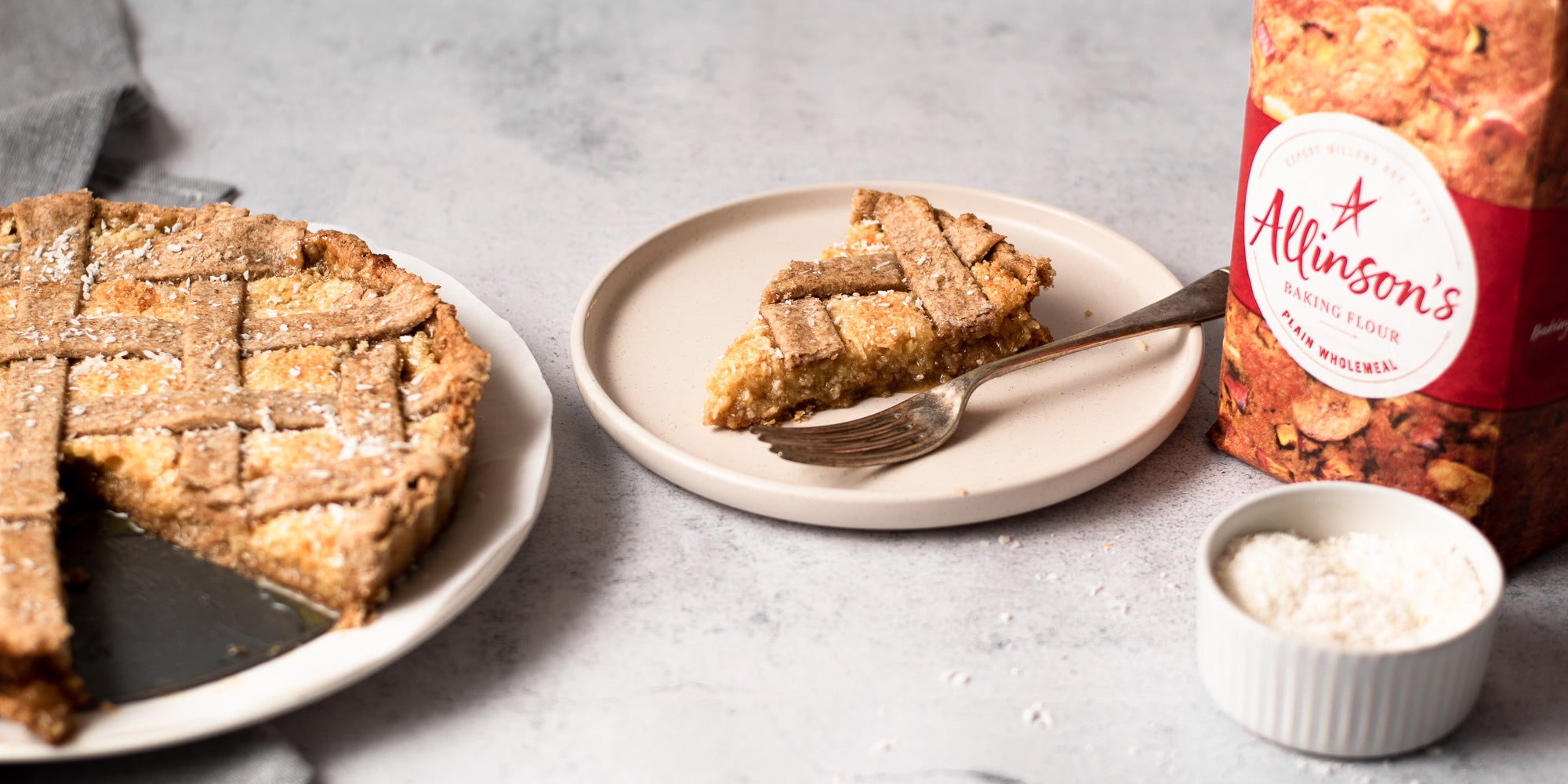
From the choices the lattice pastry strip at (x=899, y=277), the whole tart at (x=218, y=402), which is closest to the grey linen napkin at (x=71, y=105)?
the whole tart at (x=218, y=402)

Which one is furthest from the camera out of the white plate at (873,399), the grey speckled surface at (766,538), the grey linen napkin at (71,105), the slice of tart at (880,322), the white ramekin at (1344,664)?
the grey linen napkin at (71,105)

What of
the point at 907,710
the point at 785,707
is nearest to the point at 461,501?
the point at 785,707

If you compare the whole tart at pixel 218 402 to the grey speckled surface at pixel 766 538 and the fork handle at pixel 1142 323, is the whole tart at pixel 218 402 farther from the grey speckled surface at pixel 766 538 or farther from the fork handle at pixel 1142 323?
the fork handle at pixel 1142 323

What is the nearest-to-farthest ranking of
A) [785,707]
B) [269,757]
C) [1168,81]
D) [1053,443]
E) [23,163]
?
[269,757], [785,707], [1053,443], [23,163], [1168,81]

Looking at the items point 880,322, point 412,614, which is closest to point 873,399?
point 880,322

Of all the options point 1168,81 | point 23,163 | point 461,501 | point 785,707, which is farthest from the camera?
point 1168,81

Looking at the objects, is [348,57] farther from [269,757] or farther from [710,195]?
[269,757]

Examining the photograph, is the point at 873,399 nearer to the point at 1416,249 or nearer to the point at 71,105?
the point at 1416,249
